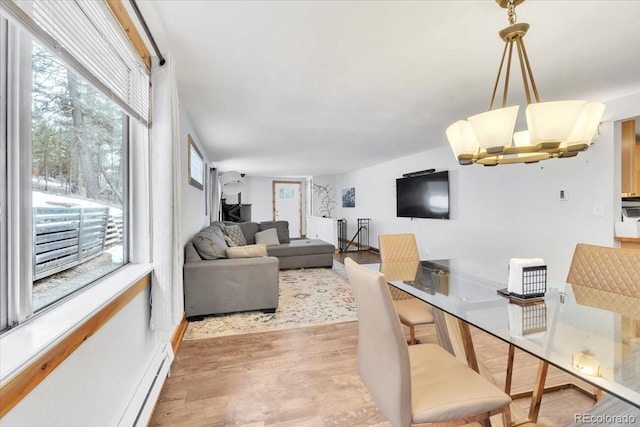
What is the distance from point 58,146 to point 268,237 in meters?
4.51

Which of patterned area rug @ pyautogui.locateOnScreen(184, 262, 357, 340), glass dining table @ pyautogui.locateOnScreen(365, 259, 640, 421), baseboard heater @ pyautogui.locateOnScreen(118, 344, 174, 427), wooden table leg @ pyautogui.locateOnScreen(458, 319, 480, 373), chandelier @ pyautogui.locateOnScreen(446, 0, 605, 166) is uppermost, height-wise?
chandelier @ pyautogui.locateOnScreen(446, 0, 605, 166)

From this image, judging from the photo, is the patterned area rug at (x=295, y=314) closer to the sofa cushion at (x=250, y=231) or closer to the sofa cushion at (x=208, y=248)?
the sofa cushion at (x=208, y=248)

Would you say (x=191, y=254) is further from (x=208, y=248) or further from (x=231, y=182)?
(x=231, y=182)

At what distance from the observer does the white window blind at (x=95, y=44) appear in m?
0.87

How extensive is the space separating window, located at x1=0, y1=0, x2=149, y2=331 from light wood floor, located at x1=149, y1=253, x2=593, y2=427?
3.04 ft

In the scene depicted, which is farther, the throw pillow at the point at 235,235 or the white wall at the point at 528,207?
the throw pillow at the point at 235,235

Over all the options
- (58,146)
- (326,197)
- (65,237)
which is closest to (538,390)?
(65,237)

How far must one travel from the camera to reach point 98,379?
44.4 inches

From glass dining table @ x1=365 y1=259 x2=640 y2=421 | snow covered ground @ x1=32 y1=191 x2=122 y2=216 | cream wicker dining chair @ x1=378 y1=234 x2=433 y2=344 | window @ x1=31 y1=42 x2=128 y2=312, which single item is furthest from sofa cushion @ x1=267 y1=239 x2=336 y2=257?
snow covered ground @ x1=32 y1=191 x2=122 y2=216

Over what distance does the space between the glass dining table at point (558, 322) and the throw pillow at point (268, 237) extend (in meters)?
3.65

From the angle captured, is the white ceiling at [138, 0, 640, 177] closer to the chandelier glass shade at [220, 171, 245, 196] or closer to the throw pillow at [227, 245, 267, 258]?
the throw pillow at [227, 245, 267, 258]

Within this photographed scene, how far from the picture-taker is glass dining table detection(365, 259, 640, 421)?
925mm

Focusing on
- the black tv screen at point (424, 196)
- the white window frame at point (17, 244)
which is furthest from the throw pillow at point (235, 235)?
the white window frame at point (17, 244)

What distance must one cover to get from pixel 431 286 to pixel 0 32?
2.12 meters
